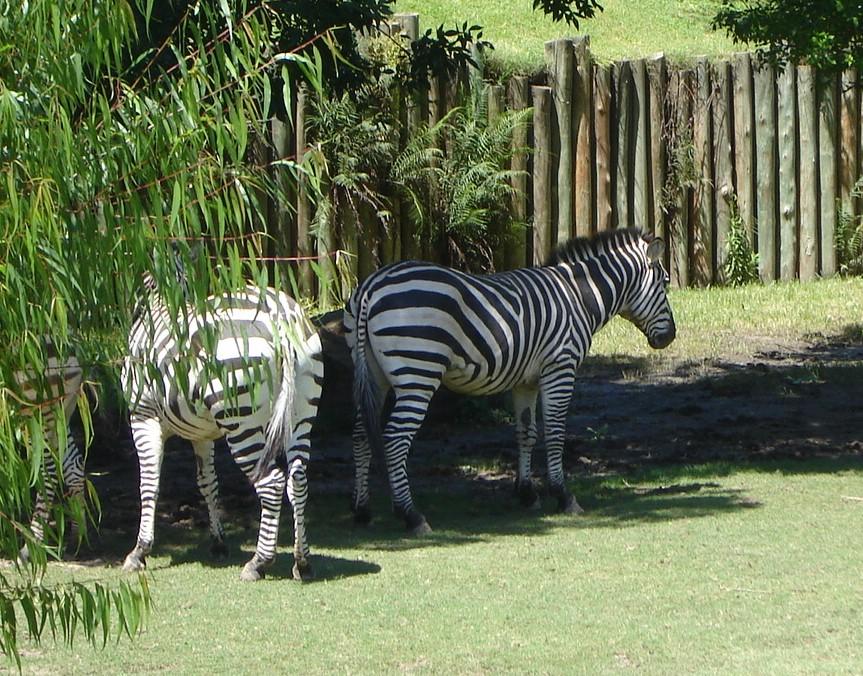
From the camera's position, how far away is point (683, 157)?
1700 centimetres

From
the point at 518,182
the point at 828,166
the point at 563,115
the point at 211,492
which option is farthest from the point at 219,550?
the point at 828,166

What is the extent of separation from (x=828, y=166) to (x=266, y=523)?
11915 millimetres

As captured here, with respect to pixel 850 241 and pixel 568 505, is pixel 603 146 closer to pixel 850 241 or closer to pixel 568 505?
pixel 850 241

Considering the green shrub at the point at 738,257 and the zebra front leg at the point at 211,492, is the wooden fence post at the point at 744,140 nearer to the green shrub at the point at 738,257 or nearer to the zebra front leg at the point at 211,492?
the green shrub at the point at 738,257

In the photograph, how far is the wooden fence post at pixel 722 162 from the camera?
17062 mm

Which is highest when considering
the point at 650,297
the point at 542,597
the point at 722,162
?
the point at 722,162

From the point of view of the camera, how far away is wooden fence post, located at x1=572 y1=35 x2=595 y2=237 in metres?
16.6

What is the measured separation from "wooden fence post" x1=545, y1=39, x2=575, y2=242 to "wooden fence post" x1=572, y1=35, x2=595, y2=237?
77mm

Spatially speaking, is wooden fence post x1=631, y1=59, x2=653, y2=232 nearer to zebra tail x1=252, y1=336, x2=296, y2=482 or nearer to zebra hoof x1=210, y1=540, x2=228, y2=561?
zebra hoof x1=210, y1=540, x2=228, y2=561

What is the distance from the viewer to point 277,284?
373cm

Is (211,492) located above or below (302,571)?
above

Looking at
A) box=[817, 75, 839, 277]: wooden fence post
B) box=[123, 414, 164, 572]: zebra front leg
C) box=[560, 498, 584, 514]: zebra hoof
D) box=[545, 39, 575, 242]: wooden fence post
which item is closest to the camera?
box=[123, 414, 164, 572]: zebra front leg

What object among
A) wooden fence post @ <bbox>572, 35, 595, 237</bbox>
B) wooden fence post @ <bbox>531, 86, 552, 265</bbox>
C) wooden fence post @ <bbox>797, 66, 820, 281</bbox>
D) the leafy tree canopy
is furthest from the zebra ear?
wooden fence post @ <bbox>797, 66, 820, 281</bbox>

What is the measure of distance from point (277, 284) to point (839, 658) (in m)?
3.53
